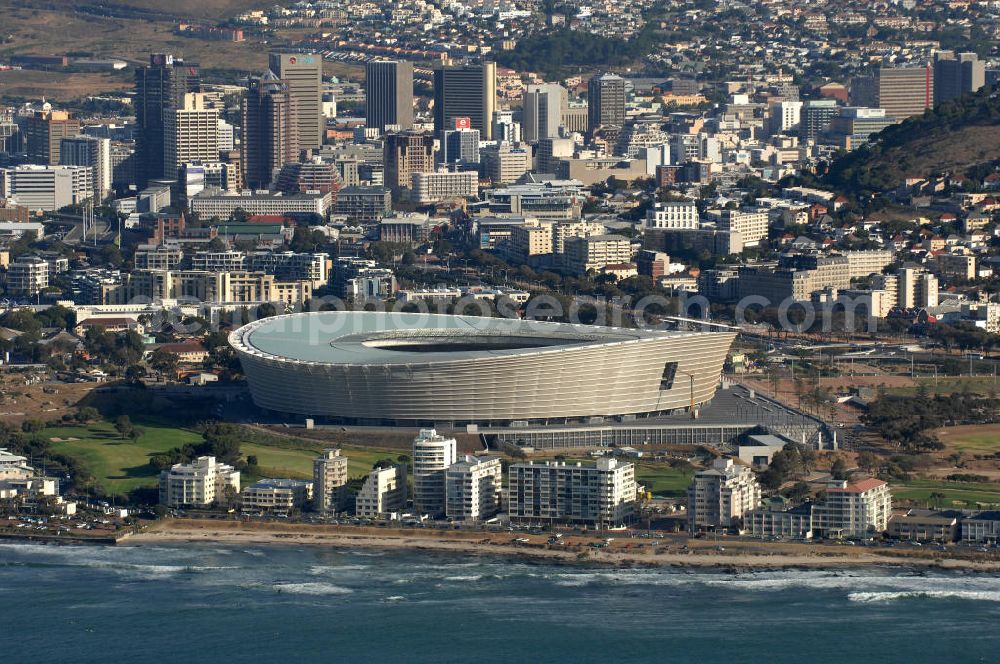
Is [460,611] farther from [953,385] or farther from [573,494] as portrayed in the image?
[953,385]

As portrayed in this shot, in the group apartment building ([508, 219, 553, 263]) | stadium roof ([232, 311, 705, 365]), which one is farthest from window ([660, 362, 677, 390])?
apartment building ([508, 219, 553, 263])

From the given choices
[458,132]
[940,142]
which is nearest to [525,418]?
[940,142]

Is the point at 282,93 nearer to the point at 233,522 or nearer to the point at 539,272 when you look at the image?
the point at 539,272

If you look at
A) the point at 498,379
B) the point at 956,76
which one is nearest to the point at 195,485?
the point at 498,379

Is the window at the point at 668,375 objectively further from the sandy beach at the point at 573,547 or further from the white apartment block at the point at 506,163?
the white apartment block at the point at 506,163

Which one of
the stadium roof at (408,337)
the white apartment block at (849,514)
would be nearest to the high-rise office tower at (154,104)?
the stadium roof at (408,337)

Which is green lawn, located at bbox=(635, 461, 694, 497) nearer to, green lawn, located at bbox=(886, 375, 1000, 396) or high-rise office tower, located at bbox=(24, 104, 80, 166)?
green lawn, located at bbox=(886, 375, 1000, 396)
